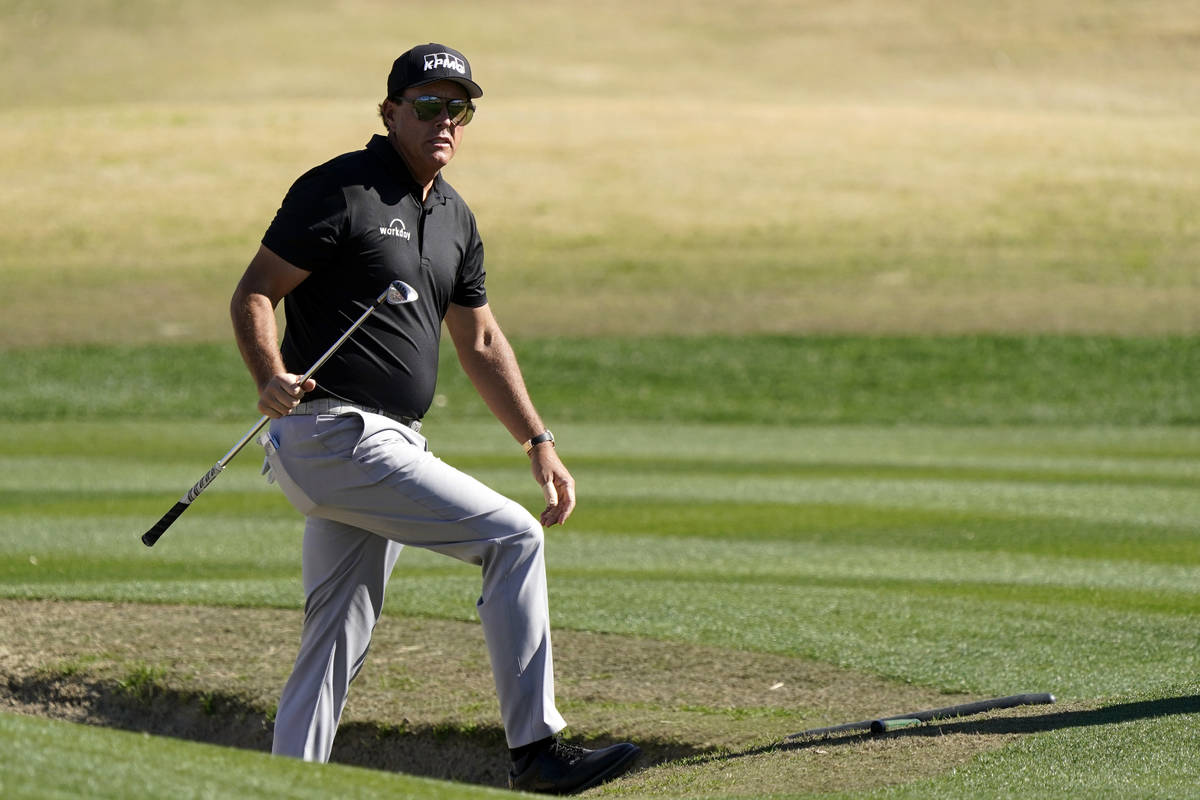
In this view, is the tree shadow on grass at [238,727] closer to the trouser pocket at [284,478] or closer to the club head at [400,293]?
the trouser pocket at [284,478]

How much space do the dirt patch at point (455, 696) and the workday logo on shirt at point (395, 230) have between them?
192cm

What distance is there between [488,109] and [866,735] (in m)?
38.9

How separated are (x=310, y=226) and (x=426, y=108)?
0.58m

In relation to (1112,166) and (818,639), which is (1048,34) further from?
(818,639)

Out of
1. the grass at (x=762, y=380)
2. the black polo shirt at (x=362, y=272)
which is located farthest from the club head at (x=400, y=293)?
the grass at (x=762, y=380)

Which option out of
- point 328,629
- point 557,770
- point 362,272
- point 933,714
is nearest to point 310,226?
point 362,272

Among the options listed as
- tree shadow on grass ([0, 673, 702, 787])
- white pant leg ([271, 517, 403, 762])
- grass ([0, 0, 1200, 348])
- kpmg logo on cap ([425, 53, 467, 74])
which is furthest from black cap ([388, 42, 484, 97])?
grass ([0, 0, 1200, 348])

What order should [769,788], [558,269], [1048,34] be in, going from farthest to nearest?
1. [1048,34]
2. [558,269]
3. [769,788]

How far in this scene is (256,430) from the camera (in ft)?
17.9

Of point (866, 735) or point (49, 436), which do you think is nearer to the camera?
point (866, 735)

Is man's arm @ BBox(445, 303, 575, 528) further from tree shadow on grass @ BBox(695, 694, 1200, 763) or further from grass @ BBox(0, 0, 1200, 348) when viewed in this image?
grass @ BBox(0, 0, 1200, 348)

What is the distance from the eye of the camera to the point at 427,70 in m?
5.52

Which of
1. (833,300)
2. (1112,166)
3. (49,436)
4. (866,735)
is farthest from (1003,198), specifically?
(866,735)

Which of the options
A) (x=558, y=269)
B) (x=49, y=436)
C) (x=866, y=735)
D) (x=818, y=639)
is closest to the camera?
(x=866, y=735)
